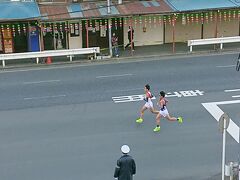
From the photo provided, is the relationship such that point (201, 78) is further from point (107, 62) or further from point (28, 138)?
point (28, 138)

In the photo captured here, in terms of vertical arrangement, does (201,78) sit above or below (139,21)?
below

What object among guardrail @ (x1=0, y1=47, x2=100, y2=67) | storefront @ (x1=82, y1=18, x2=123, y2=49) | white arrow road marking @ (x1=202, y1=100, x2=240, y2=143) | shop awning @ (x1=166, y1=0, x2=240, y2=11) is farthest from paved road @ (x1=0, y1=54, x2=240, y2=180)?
storefront @ (x1=82, y1=18, x2=123, y2=49)

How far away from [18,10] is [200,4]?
11.4 meters

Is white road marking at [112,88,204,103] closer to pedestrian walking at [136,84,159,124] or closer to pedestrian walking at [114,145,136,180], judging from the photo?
pedestrian walking at [136,84,159,124]

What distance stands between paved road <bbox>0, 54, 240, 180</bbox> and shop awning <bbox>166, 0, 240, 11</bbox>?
4135 mm

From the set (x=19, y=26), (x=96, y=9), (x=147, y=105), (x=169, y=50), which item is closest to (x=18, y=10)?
(x=19, y=26)

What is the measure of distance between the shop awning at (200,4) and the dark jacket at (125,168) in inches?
758

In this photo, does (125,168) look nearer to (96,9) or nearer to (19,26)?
(96,9)

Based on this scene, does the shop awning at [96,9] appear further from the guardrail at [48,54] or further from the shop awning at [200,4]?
the guardrail at [48,54]

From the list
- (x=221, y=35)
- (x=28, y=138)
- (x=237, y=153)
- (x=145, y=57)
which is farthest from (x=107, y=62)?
(x=237, y=153)

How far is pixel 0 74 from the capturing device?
26.7 metres

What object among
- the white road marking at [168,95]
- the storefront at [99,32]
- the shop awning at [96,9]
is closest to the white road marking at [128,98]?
the white road marking at [168,95]

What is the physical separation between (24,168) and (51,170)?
89cm

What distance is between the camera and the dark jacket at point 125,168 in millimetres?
11852
